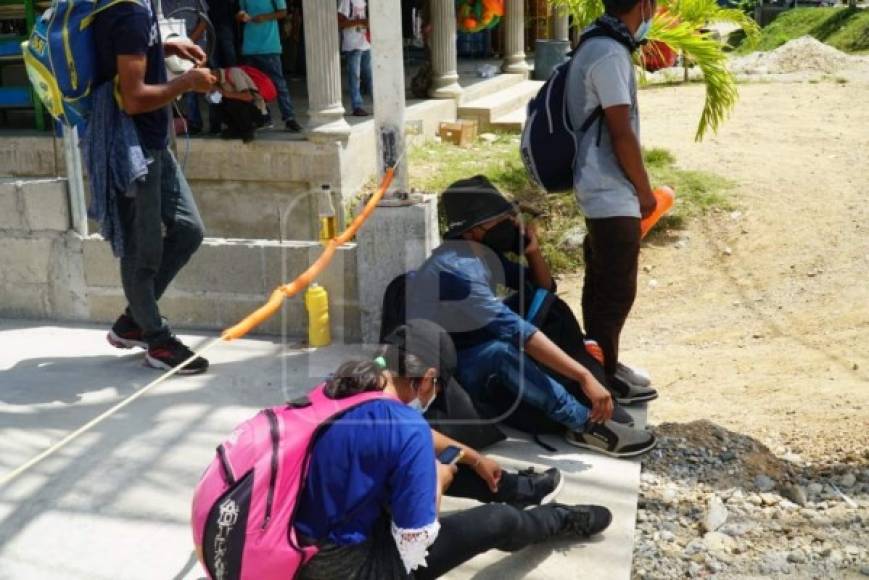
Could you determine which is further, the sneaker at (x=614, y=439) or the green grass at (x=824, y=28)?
the green grass at (x=824, y=28)

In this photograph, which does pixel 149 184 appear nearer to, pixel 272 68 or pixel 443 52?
pixel 272 68

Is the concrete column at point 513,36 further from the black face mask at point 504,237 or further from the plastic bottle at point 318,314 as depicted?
the black face mask at point 504,237

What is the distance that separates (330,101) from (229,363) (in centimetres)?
475

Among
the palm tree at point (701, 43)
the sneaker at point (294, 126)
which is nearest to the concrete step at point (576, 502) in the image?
the palm tree at point (701, 43)

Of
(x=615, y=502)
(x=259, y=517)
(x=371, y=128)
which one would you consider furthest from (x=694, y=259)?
(x=259, y=517)

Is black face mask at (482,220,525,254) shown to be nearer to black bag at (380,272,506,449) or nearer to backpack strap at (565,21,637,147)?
black bag at (380,272,506,449)

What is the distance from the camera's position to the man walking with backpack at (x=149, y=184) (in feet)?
13.8

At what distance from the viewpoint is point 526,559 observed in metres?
3.30

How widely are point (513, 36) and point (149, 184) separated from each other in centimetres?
1107

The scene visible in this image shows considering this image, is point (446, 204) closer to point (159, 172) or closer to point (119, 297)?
point (159, 172)

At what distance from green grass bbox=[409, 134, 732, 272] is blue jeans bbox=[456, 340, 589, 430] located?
4.60 metres

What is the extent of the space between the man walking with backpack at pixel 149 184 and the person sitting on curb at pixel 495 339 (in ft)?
4.24

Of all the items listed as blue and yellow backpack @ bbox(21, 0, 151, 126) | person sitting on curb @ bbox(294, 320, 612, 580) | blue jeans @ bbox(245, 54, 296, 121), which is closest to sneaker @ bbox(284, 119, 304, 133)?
blue jeans @ bbox(245, 54, 296, 121)

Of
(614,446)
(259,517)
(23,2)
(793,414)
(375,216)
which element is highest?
(23,2)
